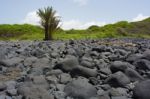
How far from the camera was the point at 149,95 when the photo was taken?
5.97 m

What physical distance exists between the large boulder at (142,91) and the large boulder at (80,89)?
0.71 metres

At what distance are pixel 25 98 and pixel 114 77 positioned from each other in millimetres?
1696

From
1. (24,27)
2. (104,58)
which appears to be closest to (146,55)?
(104,58)

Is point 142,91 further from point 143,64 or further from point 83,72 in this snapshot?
point 143,64

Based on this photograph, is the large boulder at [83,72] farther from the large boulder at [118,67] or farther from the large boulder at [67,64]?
the large boulder at [118,67]

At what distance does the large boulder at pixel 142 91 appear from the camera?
6016 mm

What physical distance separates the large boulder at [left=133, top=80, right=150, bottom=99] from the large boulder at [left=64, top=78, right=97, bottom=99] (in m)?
0.71

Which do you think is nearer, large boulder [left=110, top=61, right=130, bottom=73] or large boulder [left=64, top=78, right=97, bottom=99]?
large boulder [left=64, top=78, right=97, bottom=99]

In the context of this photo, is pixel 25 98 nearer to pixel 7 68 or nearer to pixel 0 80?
pixel 0 80

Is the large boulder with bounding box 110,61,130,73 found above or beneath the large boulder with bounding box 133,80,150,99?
above

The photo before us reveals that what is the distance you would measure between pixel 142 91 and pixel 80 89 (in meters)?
1.02

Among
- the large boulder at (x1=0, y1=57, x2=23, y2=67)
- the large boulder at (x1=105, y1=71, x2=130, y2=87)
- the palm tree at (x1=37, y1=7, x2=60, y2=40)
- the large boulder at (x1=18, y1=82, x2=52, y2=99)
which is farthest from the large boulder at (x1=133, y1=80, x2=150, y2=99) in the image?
the palm tree at (x1=37, y1=7, x2=60, y2=40)

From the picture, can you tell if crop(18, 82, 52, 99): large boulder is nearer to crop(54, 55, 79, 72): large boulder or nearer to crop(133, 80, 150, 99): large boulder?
crop(54, 55, 79, 72): large boulder

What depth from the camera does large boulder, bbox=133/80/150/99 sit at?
6.02 m
